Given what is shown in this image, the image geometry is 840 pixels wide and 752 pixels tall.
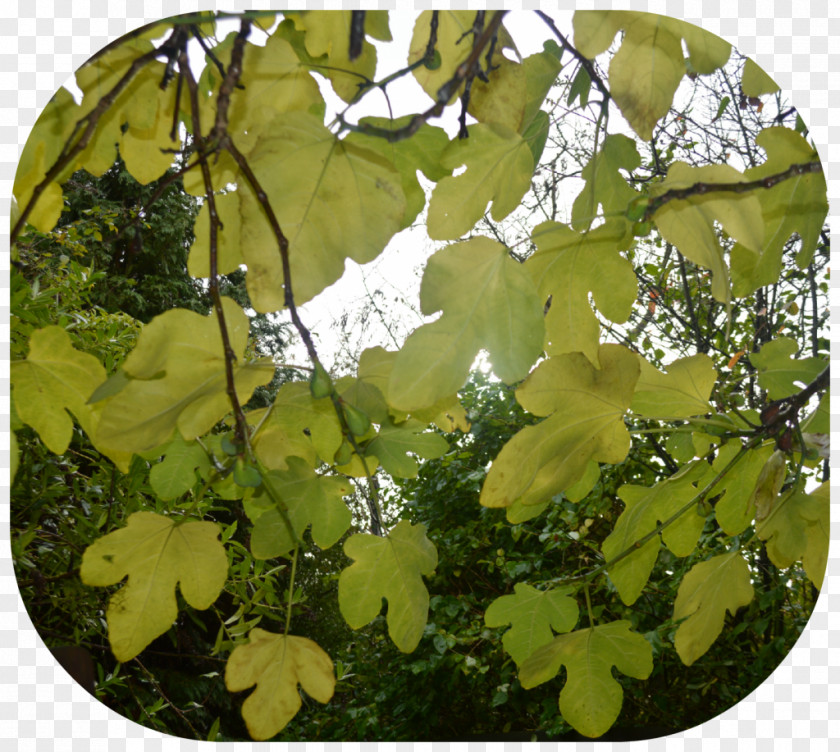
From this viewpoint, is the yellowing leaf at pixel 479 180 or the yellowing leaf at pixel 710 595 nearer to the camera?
the yellowing leaf at pixel 479 180

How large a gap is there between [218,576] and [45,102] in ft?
1.15

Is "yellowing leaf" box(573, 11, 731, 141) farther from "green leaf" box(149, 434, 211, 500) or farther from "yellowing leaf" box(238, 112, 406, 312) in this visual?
"green leaf" box(149, 434, 211, 500)

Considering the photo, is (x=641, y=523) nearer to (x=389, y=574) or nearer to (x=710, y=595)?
(x=710, y=595)

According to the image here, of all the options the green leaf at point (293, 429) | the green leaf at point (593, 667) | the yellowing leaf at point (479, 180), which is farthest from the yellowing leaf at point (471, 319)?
the green leaf at point (593, 667)

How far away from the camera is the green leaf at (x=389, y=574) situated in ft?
1.47

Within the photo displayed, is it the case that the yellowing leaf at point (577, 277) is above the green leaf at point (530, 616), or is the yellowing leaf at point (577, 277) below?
above

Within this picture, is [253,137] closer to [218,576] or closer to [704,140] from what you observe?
[218,576]

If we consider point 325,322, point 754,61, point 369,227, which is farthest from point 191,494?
point 754,61

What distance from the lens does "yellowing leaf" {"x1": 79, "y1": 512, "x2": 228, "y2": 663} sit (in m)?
0.42

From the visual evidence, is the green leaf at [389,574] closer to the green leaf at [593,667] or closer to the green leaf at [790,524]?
the green leaf at [593,667]

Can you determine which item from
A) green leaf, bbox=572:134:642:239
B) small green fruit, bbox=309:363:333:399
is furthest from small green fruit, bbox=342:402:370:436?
green leaf, bbox=572:134:642:239

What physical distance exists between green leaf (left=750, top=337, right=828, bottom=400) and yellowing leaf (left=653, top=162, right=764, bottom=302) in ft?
0.63

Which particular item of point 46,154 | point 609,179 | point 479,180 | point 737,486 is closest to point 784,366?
point 737,486

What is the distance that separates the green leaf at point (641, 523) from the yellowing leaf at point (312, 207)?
0.29 m
